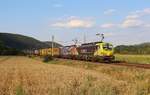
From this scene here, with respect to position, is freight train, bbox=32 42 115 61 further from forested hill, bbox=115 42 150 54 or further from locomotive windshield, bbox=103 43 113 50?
forested hill, bbox=115 42 150 54

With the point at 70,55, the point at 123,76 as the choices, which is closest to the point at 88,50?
the point at 70,55

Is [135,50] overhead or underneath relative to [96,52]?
overhead

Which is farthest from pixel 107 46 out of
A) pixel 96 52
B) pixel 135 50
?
pixel 135 50

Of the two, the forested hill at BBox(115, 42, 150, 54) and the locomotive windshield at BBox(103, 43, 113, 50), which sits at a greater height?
the forested hill at BBox(115, 42, 150, 54)

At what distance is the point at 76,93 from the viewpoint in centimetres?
1539

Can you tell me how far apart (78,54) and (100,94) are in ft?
200

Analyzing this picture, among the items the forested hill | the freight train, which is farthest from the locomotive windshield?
the forested hill

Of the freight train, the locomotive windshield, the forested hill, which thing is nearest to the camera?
the freight train

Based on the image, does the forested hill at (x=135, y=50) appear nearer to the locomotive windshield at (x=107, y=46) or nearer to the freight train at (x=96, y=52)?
the freight train at (x=96, y=52)

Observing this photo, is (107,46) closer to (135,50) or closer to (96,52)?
(96,52)

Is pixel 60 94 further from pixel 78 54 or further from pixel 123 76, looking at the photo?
pixel 78 54

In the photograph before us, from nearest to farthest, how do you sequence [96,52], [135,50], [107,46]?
[107,46]
[96,52]
[135,50]

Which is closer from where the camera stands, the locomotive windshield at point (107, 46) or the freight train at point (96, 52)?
the freight train at point (96, 52)

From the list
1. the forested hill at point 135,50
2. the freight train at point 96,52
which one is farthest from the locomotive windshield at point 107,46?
the forested hill at point 135,50
